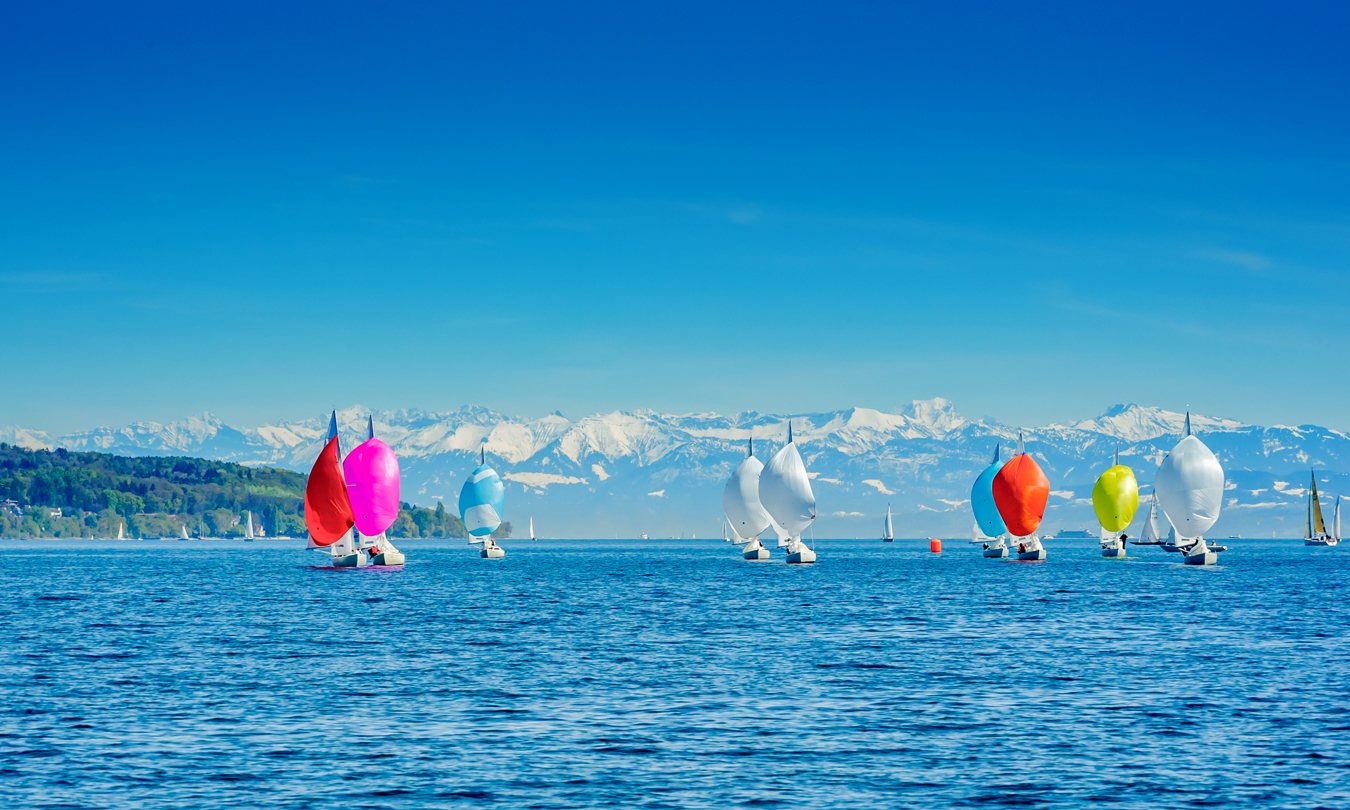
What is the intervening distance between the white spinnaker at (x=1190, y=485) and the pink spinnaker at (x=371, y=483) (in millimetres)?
71850

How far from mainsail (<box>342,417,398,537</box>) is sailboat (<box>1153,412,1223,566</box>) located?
7104 centimetres

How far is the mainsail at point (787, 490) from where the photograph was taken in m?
134

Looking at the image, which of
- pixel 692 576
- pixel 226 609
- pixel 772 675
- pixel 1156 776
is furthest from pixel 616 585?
pixel 1156 776

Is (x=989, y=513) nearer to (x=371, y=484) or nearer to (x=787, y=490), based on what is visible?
(x=787, y=490)

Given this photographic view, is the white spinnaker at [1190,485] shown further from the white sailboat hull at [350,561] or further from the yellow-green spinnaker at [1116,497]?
the white sailboat hull at [350,561]

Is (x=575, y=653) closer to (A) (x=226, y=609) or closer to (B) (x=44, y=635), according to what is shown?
(B) (x=44, y=635)

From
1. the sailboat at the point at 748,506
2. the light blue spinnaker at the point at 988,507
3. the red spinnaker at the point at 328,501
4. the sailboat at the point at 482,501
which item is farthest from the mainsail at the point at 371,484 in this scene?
the light blue spinnaker at the point at 988,507

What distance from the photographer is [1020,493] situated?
500 ft

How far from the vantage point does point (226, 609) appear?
253ft

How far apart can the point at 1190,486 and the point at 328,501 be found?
266ft

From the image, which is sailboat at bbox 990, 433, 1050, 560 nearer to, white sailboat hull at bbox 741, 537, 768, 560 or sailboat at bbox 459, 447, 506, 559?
white sailboat hull at bbox 741, 537, 768, 560

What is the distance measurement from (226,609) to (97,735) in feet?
149

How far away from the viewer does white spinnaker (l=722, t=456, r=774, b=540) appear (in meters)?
152

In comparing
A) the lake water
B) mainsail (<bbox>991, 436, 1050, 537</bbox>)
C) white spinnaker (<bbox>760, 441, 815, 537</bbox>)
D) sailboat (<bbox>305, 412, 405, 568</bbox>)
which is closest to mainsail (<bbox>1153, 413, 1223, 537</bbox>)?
mainsail (<bbox>991, 436, 1050, 537</bbox>)
